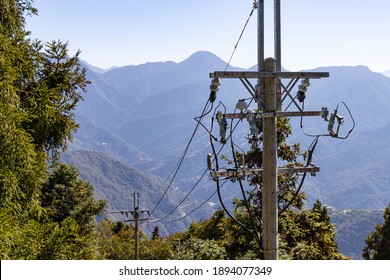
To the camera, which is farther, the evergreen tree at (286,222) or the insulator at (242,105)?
the evergreen tree at (286,222)

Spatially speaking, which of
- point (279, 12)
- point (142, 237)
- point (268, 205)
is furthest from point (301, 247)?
point (142, 237)

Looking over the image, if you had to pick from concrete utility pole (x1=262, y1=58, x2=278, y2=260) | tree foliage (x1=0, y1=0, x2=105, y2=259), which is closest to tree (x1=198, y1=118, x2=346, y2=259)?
tree foliage (x1=0, y1=0, x2=105, y2=259)

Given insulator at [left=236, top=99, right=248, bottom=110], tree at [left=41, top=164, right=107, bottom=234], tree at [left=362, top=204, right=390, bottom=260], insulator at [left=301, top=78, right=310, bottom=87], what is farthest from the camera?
tree at [left=362, top=204, right=390, bottom=260]

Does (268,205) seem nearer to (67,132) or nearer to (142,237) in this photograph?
(67,132)

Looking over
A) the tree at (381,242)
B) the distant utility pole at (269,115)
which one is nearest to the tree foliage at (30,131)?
the distant utility pole at (269,115)

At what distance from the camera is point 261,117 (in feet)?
25.2

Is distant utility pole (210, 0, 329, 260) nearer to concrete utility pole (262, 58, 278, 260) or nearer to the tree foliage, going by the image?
concrete utility pole (262, 58, 278, 260)

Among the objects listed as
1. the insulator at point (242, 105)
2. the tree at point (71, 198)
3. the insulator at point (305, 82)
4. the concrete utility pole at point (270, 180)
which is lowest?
the concrete utility pole at point (270, 180)

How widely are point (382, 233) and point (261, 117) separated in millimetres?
32106

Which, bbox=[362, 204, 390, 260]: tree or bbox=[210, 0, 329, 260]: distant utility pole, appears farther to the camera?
bbox=[362, 204, 390, 260]: tree

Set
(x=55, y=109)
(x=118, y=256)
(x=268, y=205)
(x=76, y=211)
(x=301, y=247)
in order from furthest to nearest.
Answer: (x=118, y=256), (x=76, y=211), (x=301, y=247), (x=55, y=109), (x=268, y=205)

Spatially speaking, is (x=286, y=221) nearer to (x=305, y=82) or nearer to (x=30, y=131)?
(x=305, y=82)

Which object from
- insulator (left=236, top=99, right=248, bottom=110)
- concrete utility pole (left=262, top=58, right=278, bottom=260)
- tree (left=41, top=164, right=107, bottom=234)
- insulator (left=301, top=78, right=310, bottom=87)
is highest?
tree (left=41, top=164, right=107, bottom=234)

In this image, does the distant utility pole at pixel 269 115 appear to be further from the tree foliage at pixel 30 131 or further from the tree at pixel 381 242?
the tree at pixel 381 242
